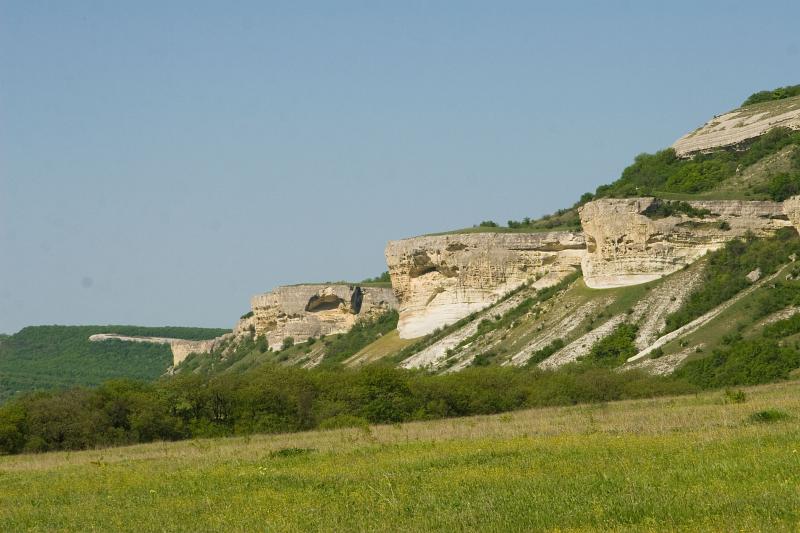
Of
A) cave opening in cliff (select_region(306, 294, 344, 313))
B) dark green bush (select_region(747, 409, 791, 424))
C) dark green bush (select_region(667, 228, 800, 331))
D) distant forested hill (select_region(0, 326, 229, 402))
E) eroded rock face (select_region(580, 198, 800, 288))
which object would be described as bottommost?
dark green bush (select_region(747, 409, 791, 424))

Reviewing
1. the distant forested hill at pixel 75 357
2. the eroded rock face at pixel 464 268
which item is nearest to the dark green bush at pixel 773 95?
the eroded rock face at pixel 464 268

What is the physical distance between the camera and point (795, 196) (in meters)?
58.7

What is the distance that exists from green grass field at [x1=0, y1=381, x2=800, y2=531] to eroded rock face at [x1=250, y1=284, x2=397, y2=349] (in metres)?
62.1

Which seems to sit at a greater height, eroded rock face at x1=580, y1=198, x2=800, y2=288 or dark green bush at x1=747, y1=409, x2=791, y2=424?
eroded rock face at x1=580, y1=198, x2=800, y2=288

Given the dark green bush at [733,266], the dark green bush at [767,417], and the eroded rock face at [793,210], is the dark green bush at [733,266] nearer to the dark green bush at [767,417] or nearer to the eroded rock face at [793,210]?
the eroded rock face at [793,210]

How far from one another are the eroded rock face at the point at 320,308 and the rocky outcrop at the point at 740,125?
2285 cm

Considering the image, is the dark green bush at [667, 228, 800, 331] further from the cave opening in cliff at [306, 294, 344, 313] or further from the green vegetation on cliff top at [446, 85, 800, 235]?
the cave opening in cliff at [306, 294, 344, 313]

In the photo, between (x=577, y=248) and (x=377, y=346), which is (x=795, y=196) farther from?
(x=377, y=346)

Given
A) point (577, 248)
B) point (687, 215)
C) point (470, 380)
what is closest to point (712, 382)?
point (470, 380)

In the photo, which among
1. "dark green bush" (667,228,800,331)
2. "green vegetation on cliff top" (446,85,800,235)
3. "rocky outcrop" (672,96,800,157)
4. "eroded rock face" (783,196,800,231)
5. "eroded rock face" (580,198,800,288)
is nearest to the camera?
"dark green bush" (667,228,800,331)

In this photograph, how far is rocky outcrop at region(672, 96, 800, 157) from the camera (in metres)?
78.2

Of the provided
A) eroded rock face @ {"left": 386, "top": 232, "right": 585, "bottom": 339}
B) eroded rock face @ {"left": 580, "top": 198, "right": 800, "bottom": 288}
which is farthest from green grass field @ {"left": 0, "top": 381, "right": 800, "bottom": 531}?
eroded rock face @ {"left": 386, "top": 232, "right": 585, "bottom": 339}

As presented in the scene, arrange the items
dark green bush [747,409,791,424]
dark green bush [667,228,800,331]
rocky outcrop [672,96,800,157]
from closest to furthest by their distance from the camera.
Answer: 1. dark green bush [747,409,791,424]
2. dark green bush [667,228,800,331]
3. rocky outcrop [672,96,800,157]

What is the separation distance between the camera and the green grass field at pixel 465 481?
15422 millimetres
